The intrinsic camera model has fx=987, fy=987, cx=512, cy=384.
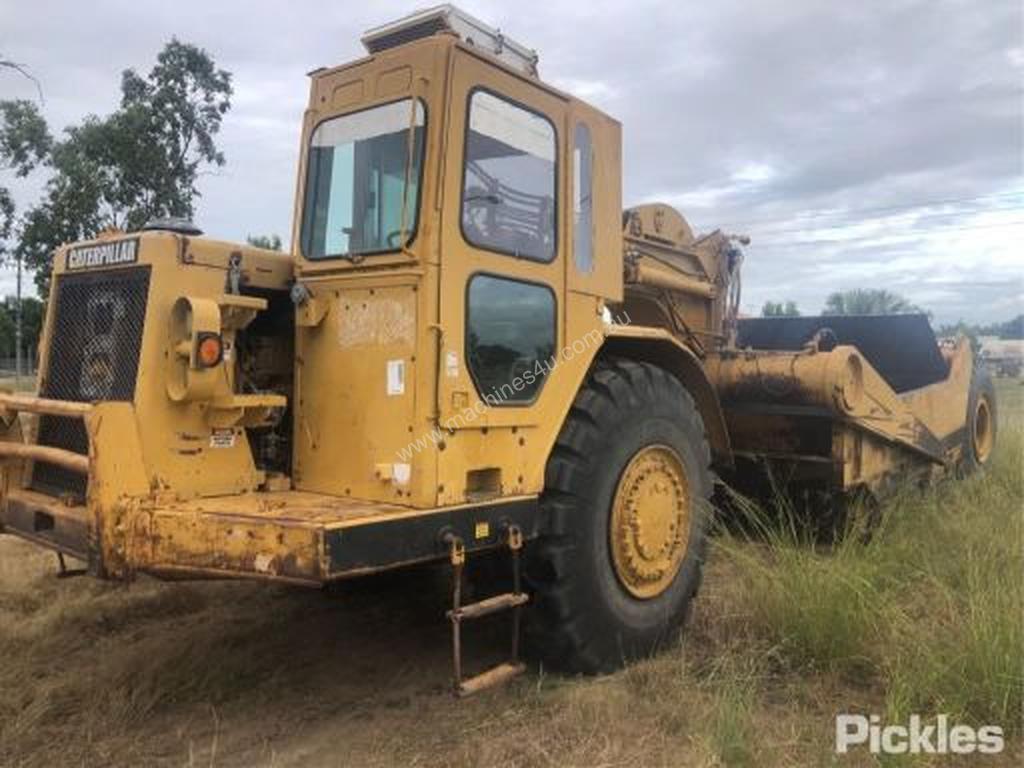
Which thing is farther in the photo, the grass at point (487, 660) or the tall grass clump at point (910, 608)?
the tall grass clump at point (910, 608)

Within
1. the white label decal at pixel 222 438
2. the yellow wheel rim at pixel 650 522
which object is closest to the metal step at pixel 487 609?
the yellow wheel rim at pixel 650 522

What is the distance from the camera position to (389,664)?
184 inches

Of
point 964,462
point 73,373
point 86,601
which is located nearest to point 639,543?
point 73,373

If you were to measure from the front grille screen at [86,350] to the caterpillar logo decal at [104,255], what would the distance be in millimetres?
43

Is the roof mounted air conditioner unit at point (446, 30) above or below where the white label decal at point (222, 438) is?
above

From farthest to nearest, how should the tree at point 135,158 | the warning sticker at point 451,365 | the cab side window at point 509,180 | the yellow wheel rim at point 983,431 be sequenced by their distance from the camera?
the tree at point 135,158 < the yellow wheel rim at point 983,431 < the cab side window at point 509,180 < the warning sticker at point 451,365

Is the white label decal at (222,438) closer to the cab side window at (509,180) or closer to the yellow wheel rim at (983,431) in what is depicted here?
the cab side window at (509,180)

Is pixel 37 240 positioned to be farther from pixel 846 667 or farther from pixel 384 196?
pixel 846 667

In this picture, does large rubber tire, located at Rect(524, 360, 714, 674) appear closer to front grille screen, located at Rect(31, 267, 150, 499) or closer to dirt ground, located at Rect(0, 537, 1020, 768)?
dirt ground, located at Rect(0, 537, 1020, 768)

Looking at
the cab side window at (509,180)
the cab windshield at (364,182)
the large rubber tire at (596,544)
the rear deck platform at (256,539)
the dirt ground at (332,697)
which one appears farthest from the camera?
the large rubber tire at (596,544)

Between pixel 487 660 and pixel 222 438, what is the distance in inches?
64.6

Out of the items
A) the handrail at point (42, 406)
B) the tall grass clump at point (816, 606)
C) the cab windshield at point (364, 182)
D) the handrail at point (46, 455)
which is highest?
the cab windshield at point (364, 182)

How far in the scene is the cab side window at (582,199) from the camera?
15.4ft

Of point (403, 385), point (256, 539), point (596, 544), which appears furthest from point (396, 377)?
point (596, 544)
